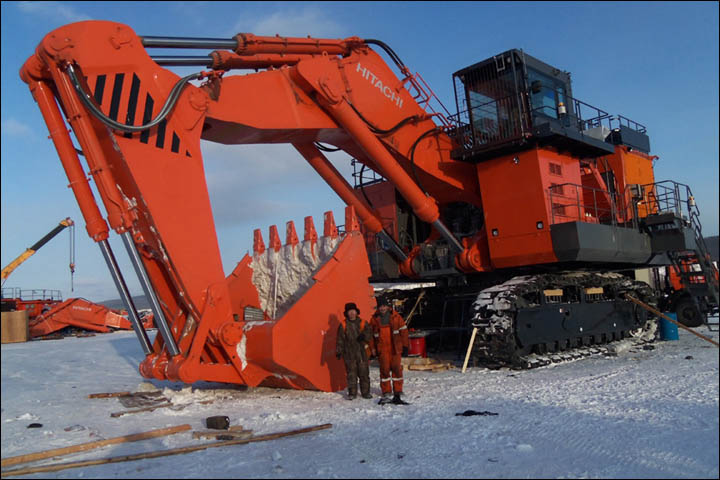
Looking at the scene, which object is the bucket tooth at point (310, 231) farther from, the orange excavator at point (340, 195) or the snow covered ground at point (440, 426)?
the snow covered ground at point (440, 426)

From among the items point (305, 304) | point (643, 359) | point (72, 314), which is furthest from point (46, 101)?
point (72, 314)

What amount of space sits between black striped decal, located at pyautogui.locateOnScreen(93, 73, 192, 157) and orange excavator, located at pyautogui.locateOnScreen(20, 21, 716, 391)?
0.9 inches

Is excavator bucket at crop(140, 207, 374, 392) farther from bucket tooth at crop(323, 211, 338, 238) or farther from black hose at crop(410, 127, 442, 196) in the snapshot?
black hose at crop(410, 127, 442, 196)

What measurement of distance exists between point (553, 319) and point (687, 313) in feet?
30.2

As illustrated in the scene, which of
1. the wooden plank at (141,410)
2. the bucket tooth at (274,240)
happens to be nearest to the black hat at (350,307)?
the bucket tooth at (274,240)

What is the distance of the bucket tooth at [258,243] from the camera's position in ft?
30.8

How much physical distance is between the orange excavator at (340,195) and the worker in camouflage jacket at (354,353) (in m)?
0.28

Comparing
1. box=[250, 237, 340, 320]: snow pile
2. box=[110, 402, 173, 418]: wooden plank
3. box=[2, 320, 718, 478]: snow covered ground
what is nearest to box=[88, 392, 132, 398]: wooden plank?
box=[2, 320, 718, 478]: snow covered ground

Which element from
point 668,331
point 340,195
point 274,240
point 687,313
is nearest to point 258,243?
point 274,240

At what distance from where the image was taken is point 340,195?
11156 mm

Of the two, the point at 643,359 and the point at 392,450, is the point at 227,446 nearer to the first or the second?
the point at 392,450

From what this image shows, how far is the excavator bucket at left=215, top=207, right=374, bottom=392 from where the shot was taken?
23.4ft

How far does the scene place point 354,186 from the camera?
1225 cm

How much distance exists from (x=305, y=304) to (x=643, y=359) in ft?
20.5
